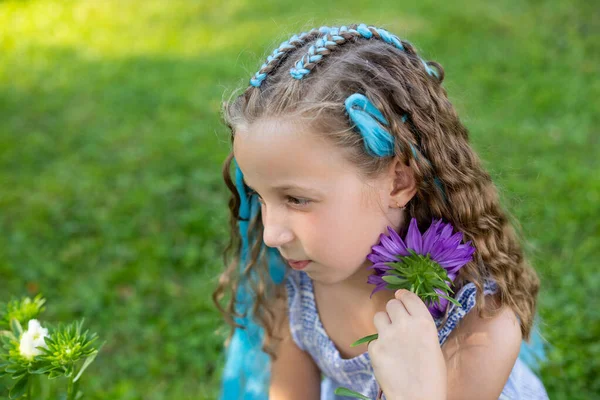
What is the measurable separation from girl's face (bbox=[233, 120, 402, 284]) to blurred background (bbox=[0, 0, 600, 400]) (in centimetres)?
41

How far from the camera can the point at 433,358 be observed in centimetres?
163

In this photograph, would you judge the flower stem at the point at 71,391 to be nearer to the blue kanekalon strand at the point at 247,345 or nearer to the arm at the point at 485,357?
the blue kanekalon strand at the point at 247,345

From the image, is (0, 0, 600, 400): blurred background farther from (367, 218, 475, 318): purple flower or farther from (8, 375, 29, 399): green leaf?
(8, 375, 29, 399): green leaf

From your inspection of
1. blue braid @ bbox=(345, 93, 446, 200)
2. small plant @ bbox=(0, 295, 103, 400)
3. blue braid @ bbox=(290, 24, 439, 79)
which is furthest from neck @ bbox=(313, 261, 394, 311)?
small plant @ bbox=(0, 295, 103, 400)

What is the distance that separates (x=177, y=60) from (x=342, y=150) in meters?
5.19

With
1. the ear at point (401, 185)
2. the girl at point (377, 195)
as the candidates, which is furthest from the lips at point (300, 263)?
the ear at point (401, 185)

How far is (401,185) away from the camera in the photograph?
184 cm

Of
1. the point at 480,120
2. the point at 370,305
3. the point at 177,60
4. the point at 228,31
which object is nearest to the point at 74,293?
the point at 370,305

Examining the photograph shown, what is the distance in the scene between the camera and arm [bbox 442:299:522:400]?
1842mm

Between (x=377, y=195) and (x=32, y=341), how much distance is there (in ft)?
3.11

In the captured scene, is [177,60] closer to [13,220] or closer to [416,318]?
[13,220]

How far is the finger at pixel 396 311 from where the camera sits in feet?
5.48

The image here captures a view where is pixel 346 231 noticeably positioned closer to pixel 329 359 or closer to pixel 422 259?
pixel 422 259

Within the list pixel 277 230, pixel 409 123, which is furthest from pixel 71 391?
pixel 409 123
